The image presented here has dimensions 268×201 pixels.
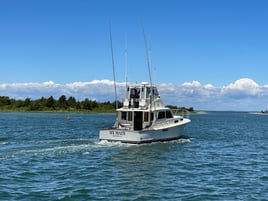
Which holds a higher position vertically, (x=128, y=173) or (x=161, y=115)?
(x=161, y=115)

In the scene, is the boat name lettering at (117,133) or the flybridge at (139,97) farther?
the flybridge at (139,97)

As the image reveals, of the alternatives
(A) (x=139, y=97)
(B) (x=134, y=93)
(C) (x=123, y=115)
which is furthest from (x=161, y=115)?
(C) (x=123, y=115)

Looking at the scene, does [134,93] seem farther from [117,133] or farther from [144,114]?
[117,133]

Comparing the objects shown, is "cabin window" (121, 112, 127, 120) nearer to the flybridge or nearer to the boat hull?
the flybridge

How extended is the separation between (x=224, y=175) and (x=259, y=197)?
5322 millimetres

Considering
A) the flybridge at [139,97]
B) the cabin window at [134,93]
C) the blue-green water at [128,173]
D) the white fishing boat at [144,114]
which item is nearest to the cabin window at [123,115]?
the white fishing boat at [144,114]

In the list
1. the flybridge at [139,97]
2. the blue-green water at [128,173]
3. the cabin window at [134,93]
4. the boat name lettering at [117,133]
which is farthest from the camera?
the cabin window at [134,93]

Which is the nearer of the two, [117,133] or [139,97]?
[117,133]

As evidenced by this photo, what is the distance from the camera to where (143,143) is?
39406 mm

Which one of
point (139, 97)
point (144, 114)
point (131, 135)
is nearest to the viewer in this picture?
point (131, 135)

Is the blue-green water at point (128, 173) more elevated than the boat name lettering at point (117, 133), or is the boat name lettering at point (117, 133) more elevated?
the boat name lettering at point (117, 133)

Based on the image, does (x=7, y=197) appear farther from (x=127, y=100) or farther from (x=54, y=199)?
→ (x=127, y=100)

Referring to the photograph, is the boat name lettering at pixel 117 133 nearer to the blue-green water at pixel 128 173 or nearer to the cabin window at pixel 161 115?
the blue-green water at pixel 128 173

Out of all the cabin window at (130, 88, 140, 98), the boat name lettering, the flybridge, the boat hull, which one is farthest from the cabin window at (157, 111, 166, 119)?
the boat name lettering
